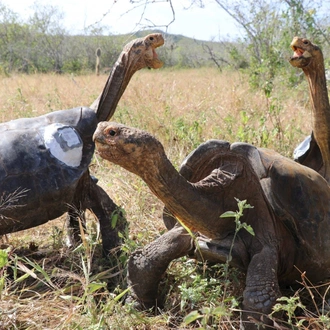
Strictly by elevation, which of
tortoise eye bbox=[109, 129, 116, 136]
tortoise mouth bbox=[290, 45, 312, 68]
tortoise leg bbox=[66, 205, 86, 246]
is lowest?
tortoise leg bbox=[66, 205, 86, 246]

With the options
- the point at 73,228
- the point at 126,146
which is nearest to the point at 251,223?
the point at 126,146

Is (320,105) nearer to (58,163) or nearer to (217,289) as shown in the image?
(217,289)

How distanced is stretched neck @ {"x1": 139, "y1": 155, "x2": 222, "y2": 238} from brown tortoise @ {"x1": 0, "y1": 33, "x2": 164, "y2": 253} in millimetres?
840

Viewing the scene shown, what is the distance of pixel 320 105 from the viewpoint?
10.7 ft

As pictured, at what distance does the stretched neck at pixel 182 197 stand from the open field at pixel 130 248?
0.31m

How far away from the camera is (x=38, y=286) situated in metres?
2.51

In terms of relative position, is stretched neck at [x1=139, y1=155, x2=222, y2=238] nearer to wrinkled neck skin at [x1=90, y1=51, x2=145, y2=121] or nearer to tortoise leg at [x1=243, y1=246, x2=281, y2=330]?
tortoise leg at [x1=243, y1=246, x2=281, y2=330]

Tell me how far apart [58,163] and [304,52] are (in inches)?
66.8

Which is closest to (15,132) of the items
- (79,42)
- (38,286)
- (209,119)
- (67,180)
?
(67,180)

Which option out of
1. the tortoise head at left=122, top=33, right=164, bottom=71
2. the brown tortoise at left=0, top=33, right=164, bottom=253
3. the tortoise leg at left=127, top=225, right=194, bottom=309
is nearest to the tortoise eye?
the tortoise leg at left=127, top=225, right=194, bottom=309

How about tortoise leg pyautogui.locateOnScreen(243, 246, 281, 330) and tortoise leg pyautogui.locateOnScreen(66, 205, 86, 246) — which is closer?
tortoise leg pyautogui.locateOnScreen(243, 246, 281, 330)

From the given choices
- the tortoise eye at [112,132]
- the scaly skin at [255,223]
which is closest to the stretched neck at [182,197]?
the scaly skin at [255,223]

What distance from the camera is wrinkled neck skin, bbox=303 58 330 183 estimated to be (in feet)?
10.5

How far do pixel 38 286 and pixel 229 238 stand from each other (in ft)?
3.46
